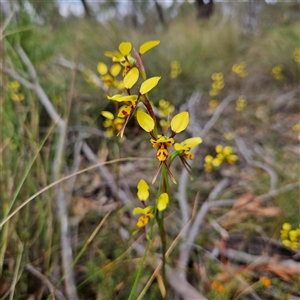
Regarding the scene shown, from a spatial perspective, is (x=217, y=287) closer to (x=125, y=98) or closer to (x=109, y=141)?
(x=125, y=98)

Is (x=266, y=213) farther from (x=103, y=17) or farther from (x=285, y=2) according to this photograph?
(x=285, y=2)

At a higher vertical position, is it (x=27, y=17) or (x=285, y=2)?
(x=27, y=17)

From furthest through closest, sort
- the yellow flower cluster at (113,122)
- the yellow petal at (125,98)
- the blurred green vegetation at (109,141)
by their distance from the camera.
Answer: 1. the blurred green vegetation at (109,141)
2. the yellow flower cluster at (113,122)
3. the yellow petal at (125,98)

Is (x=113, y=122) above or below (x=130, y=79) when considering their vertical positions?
below

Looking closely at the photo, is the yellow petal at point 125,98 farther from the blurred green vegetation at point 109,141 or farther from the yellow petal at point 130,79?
the blurred green vegetation at point 109,141

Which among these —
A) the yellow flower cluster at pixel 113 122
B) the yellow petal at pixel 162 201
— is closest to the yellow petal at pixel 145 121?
the yellow petal at pixel 162 201

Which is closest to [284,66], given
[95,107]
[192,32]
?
[192,32]

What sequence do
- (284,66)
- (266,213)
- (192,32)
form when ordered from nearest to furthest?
(266,213)
(284,66)
(192,32)

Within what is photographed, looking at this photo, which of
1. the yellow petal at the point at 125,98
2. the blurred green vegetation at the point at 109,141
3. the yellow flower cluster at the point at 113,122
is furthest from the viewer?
the blurred green vegetation at the point at 109,141

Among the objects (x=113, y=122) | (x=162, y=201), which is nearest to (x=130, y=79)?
(x=162, y=201)
